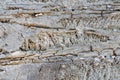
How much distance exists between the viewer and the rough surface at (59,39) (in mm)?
1768

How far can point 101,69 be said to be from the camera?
1.80 m

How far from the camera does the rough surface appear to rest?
1.77m

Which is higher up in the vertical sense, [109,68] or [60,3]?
[60,3]

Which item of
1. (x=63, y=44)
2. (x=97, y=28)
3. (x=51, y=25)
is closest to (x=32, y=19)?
(x=51, y=25)

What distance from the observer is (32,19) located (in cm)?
188

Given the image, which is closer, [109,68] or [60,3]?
[109,68]

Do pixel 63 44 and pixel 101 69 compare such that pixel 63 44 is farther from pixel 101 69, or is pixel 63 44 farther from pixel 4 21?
pixel 4 21

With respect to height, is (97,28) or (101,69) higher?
(97,28)

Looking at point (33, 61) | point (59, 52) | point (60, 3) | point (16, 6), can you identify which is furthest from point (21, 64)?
point (60, 3)

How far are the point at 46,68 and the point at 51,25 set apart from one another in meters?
0.33

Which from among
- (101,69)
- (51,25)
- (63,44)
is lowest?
(101,69)

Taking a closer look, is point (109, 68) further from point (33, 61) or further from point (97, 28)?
point (33, 61)

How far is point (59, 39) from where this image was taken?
6.20 feet

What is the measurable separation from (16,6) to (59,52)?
46 centimetres
